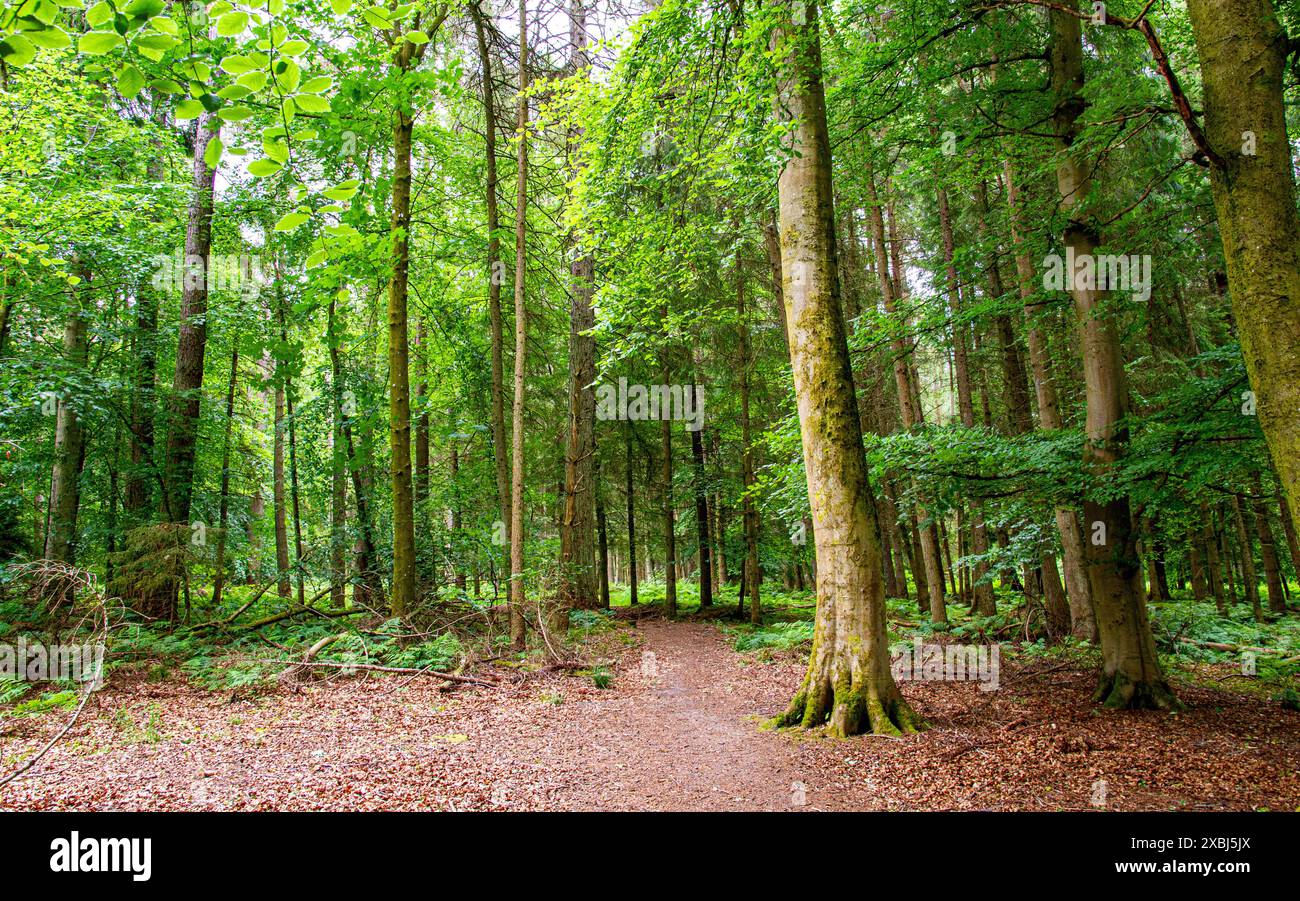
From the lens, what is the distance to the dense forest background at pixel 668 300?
4184mm

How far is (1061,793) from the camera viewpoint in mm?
4242

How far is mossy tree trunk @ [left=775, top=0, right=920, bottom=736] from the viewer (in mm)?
5508

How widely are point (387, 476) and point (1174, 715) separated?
13491 millimetres

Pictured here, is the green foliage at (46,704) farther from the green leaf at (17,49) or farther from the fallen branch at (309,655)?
the green leaf at (17,49)

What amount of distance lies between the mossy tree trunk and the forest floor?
14.5 inches

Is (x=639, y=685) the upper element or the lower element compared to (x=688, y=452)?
lower

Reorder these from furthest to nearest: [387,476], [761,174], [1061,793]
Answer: [387,476]
[761,174]
[1061,793]

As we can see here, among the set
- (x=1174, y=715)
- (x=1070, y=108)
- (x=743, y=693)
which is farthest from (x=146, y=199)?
(x=1174, y=715)

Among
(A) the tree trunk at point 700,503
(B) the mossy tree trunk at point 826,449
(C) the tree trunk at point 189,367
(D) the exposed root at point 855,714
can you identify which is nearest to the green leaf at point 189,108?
(B) the mossy tree trunk at point 826,449

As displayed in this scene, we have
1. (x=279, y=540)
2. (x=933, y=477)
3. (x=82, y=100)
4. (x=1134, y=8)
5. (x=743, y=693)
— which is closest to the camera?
(x=933, y=477)

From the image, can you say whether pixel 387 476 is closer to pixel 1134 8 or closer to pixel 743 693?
pixel 743 693

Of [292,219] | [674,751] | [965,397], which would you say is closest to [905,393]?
[965,397]

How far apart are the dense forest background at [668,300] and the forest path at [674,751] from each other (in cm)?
87

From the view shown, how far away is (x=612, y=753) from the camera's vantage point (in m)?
5.52
